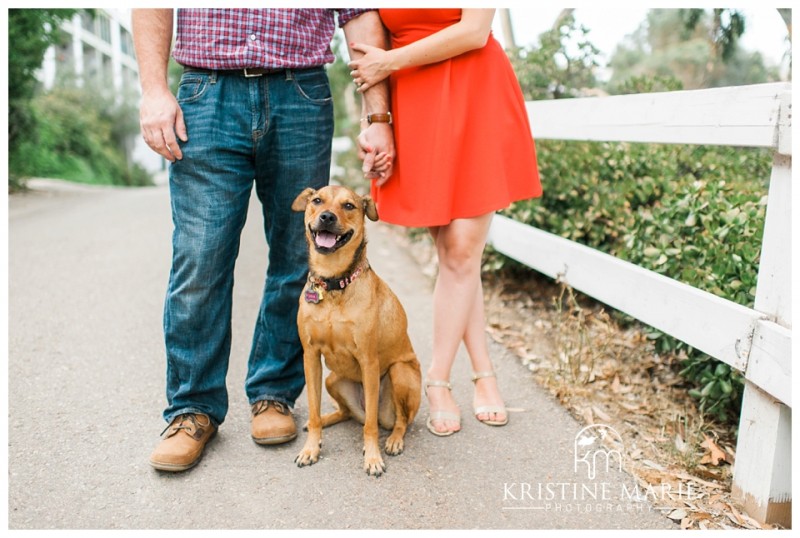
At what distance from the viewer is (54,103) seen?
72.9ft

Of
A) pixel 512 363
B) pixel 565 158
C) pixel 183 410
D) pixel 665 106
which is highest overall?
pixel 665 106

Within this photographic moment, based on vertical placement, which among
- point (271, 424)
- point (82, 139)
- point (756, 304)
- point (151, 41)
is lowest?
point (271, 424)

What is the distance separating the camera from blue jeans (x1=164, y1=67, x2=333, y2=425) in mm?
2559

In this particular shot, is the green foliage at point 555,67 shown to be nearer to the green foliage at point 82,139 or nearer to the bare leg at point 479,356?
the bare leg at point 479,356

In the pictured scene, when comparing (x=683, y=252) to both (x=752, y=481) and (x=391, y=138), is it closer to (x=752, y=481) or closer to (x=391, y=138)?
(x=752, y=481)

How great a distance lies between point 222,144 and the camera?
2.55m

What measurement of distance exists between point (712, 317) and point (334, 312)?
1.49 m

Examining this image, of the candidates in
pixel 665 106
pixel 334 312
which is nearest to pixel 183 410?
pixel 334 312

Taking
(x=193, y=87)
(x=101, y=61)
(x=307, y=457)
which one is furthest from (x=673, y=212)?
(x=101, y=61)

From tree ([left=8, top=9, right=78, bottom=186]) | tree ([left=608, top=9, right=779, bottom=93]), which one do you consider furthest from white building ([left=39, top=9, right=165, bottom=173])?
tree ([left=608, top=9, right=779, bottom=93])

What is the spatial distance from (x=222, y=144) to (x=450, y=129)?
0.94 meters

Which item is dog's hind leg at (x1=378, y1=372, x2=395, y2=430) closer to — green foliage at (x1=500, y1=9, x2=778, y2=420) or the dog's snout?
the dog's snout

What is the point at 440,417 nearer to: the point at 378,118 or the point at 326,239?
the point at 326,239

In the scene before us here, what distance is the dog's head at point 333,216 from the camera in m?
2.54
